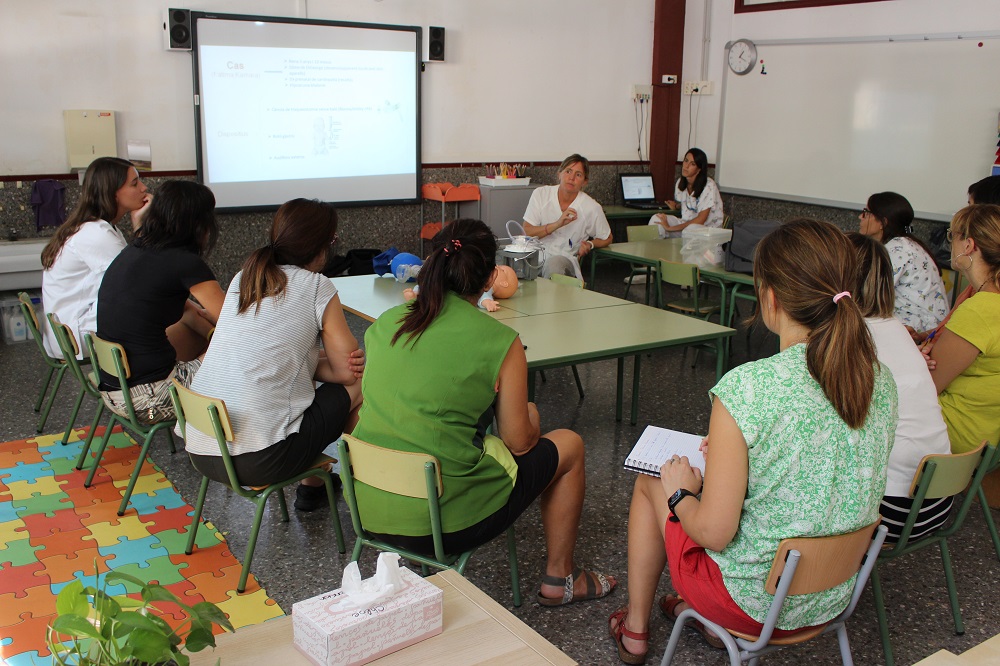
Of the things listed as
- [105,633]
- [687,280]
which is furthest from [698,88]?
[105,633]

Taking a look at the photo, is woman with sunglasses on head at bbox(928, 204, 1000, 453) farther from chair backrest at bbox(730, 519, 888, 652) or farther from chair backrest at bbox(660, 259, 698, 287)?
chair backrest at bbox(660, 259, 698, 287)

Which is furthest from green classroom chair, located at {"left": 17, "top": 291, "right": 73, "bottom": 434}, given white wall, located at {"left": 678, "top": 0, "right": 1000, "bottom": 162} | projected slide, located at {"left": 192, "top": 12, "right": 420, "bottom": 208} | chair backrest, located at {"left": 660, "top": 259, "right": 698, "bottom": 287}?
white wall, located at {"left": 678, "top": 0, "right": 1000, "bottom": 162}

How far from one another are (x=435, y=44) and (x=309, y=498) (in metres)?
4.68

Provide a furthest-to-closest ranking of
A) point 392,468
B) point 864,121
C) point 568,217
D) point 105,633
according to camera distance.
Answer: point 864,121, point 568,217, point 392,468, point 105,633

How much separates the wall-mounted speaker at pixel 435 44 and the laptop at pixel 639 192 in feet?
7.02

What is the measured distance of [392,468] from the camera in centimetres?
214

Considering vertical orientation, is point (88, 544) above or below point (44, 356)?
below

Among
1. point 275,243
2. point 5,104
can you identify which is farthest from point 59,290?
point 5,104

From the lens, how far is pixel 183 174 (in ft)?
20.3

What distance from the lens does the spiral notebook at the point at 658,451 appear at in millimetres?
2275

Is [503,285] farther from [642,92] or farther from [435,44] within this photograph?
[642,92]

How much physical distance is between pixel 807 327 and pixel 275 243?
1.65m

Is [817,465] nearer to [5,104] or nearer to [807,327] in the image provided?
[807,327]

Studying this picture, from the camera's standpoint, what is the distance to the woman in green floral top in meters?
1.75
